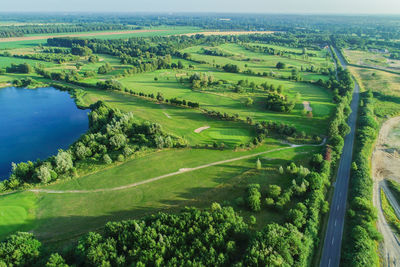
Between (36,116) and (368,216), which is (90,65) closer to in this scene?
(36,116)

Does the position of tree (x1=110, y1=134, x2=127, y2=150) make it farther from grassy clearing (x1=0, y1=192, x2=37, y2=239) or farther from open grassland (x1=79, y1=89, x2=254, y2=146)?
grassy clearing (x1=0, y1=192, x2=37, y2=239)

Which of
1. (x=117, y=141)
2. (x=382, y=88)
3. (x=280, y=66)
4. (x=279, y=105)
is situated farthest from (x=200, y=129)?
→ (x=382, y=88)

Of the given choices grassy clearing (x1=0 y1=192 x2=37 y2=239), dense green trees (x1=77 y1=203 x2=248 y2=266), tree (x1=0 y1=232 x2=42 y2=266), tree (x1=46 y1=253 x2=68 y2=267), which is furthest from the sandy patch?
tree (x1=46 y1=253 x2=68 y2=267)

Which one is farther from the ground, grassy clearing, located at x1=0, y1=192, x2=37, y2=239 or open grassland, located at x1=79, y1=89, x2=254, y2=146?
open grassland, located at x1=79, y1=89, x2=254, y2=146

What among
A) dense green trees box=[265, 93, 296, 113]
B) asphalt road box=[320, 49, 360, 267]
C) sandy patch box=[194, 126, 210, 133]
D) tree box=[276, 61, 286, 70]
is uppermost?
tree box=[276, 61, 286, 70]

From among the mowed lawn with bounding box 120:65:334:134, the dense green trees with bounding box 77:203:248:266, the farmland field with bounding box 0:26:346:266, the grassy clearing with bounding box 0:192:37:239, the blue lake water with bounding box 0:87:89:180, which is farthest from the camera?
the mowed lawn with bounding box 120:65:334:134

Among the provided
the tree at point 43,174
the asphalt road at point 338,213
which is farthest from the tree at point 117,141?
the asphalt road at point 338,213

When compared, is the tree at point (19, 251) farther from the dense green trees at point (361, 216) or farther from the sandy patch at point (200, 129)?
the sandy patch at point (200, 129)
